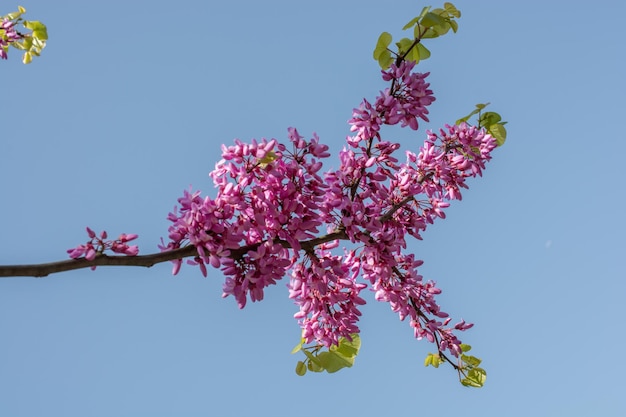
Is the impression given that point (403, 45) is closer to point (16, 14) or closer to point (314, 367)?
point (314, 367)

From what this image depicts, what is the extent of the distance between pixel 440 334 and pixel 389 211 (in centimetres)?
116

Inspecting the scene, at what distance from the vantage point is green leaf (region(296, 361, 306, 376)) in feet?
14.3

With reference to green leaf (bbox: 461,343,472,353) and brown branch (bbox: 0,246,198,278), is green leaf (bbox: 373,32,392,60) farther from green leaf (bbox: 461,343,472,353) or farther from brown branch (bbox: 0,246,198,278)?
green leaf (bbox: 461,343,472,353)

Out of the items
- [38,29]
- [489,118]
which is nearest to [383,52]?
[489,118]

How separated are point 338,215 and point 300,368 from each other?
1.26m

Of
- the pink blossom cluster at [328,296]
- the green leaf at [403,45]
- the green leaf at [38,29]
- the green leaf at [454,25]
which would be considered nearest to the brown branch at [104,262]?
the pink blossom cluster at [328,296]

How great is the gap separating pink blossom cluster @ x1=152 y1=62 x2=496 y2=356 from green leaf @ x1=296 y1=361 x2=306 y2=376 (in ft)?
0.66

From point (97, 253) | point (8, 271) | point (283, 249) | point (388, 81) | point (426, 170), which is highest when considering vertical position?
point (388, 81)

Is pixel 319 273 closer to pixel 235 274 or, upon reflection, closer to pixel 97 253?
pixel 235 274

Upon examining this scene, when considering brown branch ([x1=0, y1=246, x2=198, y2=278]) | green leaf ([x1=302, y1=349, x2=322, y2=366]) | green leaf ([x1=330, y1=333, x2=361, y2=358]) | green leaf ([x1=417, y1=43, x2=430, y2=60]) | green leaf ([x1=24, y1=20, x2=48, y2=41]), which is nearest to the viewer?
brown branch ([x1=0, y1=246, x2=198, y2=278])

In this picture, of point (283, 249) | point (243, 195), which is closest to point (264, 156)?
point (243, 195)

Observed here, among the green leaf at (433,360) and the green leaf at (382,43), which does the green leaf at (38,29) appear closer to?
the green leaf at (382,43)

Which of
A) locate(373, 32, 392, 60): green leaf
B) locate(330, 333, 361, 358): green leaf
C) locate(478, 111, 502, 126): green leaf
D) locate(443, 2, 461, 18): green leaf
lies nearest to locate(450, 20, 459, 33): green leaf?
locate(443, 2, 461, 18): green leaf

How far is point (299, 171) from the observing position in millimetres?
3500
